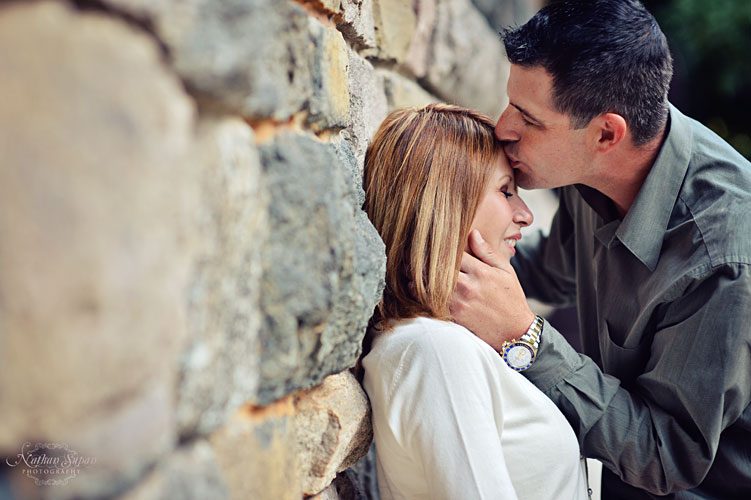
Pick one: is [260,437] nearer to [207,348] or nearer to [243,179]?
[207,348]

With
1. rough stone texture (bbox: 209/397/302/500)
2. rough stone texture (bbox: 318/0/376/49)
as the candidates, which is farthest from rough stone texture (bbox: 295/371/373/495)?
rough stone texture (bbox: 318/0/376/49)

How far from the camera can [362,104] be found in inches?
58.9

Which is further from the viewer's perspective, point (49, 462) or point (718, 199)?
point (718, 199)

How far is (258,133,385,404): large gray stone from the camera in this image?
2.59 feet

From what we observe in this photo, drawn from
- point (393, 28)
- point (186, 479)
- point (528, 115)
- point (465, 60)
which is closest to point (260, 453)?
point (186, 479)

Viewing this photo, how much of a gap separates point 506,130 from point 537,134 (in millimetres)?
111

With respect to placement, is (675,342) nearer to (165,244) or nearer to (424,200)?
(424,200)

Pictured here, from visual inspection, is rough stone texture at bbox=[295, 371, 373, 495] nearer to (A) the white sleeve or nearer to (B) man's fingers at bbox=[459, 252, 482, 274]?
(A) the white sleeve

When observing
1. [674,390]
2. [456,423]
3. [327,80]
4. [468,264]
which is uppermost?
[327,80]

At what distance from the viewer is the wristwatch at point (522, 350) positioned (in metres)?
1.53

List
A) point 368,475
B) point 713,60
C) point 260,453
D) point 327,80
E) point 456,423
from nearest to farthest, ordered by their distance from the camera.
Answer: point 260,453 < point 327,80 < point 456,423 < point 368,475 < point 713,60

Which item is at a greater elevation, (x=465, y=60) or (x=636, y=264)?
(x=465, y=60)

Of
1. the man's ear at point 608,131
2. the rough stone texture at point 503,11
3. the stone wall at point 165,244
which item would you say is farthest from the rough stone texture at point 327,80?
the rough stone texture at point 503,11

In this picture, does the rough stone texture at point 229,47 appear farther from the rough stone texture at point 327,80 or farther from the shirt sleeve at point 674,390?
the shirt sleeve at point 674,390
